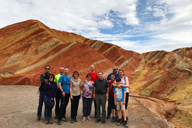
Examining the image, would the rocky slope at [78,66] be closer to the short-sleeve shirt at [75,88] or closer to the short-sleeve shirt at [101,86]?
the short-sleeve shirt at [101,86]

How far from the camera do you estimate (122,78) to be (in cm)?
524

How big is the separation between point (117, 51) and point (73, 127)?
47.2 meters

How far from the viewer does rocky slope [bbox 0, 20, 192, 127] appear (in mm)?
9250

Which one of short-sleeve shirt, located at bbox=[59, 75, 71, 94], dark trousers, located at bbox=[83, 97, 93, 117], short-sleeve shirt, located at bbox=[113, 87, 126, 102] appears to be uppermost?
short-sleeve shirt, located at bbox=[59, 75, 71, 94]

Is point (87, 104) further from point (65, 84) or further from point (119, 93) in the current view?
point (119, 93)

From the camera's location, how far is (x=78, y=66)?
23.1 metres

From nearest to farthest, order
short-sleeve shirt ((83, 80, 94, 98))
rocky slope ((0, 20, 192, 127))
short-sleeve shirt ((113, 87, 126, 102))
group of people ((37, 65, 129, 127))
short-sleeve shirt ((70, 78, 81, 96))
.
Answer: group of people ((37, 65, 129, 127)) → short-sleeve shirt ((113, 87, 126, 102)) → short-sleeve shirt ((70, 78, 81, 96)) → short-sleeve shirt ((83, 80, 94, 98)) → rocky slope ((0, 20, 192, 127))

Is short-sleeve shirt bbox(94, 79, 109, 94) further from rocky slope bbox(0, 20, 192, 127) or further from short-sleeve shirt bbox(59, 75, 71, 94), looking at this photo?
rocky slope bbox(0, 20, 192, 127)

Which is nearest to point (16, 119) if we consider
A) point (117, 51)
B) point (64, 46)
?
point (64, 46)

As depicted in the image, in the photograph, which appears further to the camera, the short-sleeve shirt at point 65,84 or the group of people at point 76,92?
the short-sleeve shirt at point 65,84

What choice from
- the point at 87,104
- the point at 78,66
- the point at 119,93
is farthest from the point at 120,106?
the point at 78,66

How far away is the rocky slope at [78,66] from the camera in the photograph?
30.3 feet

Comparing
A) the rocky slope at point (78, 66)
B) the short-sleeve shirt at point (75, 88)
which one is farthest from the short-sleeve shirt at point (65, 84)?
the rocky slope at point (78, 66)

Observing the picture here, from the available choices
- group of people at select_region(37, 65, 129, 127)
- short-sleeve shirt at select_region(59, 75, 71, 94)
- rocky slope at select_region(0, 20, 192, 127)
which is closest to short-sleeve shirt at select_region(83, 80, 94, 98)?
group of people at select_region(37, 65, 129, 127)
